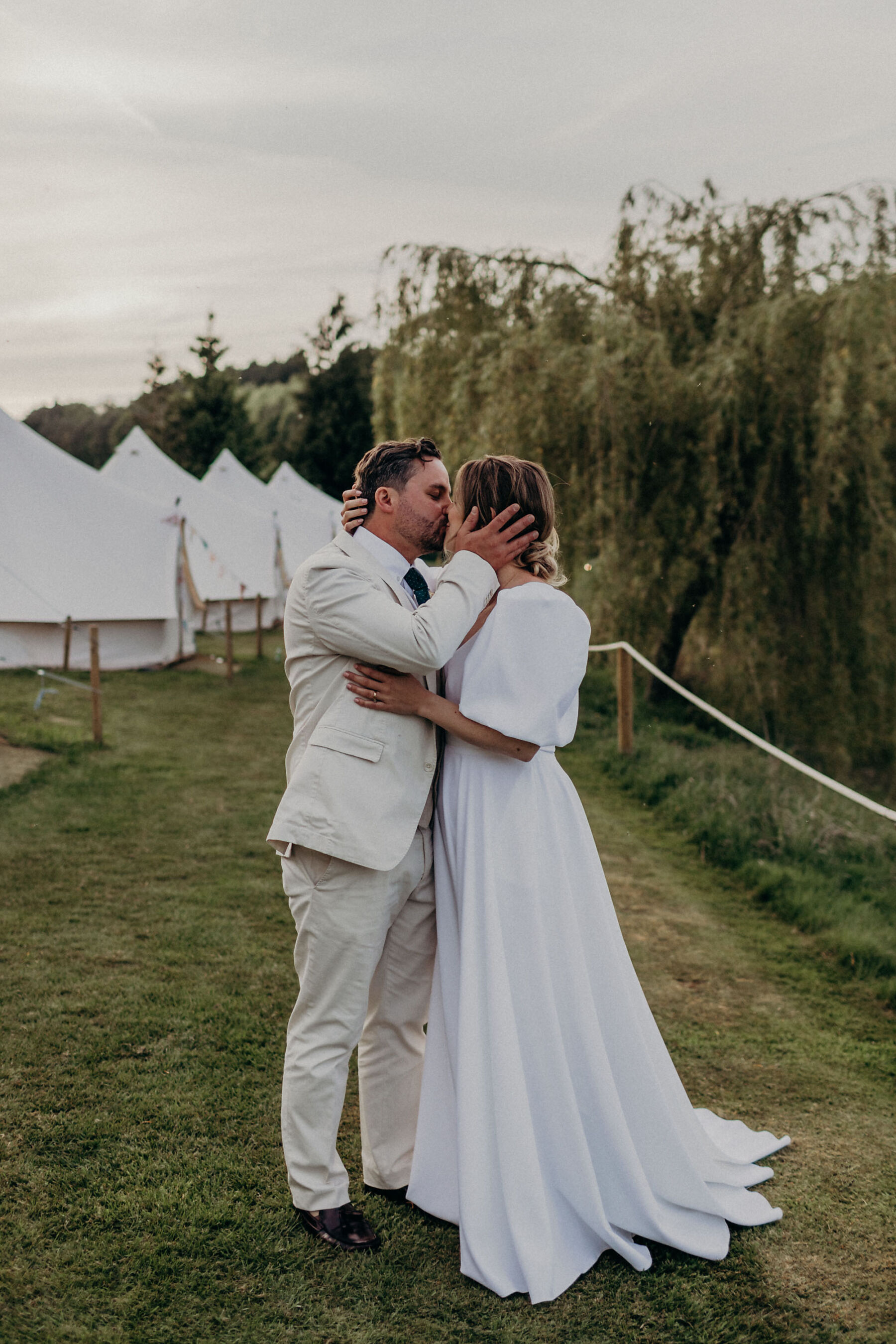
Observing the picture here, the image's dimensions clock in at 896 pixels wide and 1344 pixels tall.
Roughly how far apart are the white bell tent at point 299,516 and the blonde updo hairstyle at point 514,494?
15.5 m

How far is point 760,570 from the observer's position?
8.13 meters

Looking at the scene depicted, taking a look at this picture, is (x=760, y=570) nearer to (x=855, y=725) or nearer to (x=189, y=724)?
(x=855, y=725)

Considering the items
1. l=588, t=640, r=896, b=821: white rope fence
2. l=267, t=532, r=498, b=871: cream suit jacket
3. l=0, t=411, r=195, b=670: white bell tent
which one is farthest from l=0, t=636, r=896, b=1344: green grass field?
l=0, t=411, r=195, b=670: white bell tent

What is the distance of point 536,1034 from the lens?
235 cm

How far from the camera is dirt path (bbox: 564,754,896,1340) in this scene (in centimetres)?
240

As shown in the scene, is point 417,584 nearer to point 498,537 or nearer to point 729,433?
point 498,537

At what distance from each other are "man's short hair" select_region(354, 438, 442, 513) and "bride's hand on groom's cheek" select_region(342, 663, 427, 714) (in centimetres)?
42

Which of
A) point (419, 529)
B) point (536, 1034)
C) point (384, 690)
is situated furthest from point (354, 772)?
point (536, 1034)

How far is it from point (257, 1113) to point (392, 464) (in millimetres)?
1910

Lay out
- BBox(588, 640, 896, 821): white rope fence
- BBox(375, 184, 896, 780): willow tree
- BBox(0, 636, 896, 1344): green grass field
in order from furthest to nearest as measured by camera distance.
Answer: BBox(375, 184, 896, 780): willow tree
BBox(588, 640, 896, 821): white rope fence
BBox(0, 636, 896, 1344): green grass field

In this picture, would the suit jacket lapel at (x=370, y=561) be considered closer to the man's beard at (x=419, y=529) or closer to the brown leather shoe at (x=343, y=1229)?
the man's beard at (x=419, y=529)

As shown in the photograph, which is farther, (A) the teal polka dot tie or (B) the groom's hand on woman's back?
(A) the teal polka dot tie

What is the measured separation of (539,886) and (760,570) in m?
6.30

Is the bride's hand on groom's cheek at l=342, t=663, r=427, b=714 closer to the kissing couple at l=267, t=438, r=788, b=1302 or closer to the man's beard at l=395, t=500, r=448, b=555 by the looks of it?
the kissing couple at l=267, t=438, r=788, b=1302
